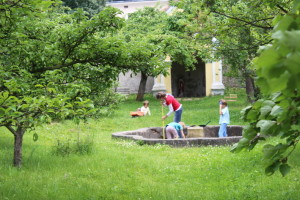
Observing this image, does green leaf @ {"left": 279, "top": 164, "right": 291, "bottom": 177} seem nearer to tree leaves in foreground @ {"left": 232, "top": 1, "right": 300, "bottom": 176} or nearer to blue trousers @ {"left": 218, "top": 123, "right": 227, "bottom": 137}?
tree leaves in foreground @ {"left": 232, "top": 1, "right": 300, "bottom": 176}

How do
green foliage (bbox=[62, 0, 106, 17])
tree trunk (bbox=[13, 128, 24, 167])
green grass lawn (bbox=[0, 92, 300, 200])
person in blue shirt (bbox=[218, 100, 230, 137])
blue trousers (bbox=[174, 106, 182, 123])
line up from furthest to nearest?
green foliage (bbox=[62, 0, 106, 17]), blue trousers (bbox=[174, 106, 182, 123]), person in blue shirt (bbox=[218, 100, 230, 137]), tree trunk (bbox=[13, 128, 24, 167]), green grass lawn (bbox=[0, 92, 300, 200])

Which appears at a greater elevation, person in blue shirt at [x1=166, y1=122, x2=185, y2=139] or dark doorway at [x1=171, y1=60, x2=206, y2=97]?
dark doorway at [x1=171, y1=60, x2=206, y2=97]

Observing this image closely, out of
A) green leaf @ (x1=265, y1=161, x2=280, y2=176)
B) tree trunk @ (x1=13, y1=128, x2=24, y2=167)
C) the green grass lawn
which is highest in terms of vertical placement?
green leaf @ (x1=265, y1=161, x2=280, y2=176)

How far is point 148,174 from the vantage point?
8203 mm

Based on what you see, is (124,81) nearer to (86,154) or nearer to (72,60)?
(86,154)

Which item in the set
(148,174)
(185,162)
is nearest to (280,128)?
(148,174)

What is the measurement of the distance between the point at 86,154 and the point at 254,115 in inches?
303

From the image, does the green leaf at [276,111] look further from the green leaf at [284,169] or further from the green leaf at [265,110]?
the green leaf at [284,169]

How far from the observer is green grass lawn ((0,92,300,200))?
21.3 ft

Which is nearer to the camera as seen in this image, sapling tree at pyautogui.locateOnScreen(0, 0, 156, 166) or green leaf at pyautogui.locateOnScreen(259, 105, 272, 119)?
green leaf at pyautogui.locateOnScreen(259, 105, 272, 119)

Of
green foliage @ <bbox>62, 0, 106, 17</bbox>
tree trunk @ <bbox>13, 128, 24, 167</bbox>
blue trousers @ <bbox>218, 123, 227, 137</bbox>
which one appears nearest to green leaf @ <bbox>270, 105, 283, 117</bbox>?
tree trunk @ <bbox>13, 128, 24, 167</bbox>

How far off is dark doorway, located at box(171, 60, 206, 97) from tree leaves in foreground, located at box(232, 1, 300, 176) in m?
31.9

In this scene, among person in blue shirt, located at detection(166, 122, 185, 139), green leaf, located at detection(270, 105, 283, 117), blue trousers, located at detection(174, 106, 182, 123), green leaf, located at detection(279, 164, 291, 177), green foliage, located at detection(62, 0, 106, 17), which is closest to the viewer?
green leaf, located at detection(270, 105, 283, 117)

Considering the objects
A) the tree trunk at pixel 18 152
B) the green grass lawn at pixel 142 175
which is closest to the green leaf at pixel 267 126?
the green grass lawn at pixel 142 175
